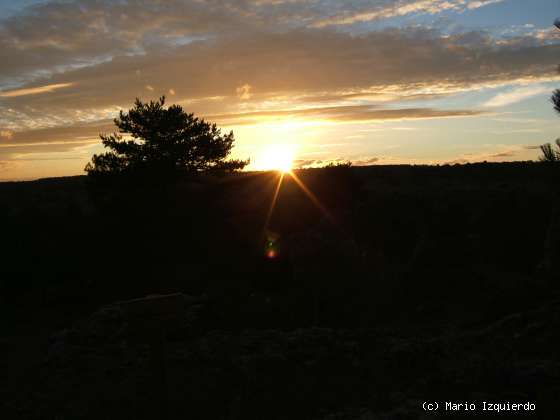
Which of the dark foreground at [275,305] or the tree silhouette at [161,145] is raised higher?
the tree silhouette at [161,145]

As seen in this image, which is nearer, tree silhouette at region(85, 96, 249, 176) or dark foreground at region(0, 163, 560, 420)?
dark foreground at region(0, 163, 560, 420)

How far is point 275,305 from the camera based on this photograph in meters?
13.6

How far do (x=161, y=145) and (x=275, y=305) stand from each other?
14686 mm

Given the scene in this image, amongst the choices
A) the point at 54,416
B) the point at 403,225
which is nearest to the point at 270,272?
the point at 403,225

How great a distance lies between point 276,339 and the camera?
34.6ft

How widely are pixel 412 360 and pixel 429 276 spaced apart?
7218mm

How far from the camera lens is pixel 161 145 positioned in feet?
85.3

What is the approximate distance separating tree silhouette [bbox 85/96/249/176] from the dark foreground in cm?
111

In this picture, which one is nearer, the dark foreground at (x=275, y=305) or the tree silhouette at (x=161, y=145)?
the dark foreground at (x=275, y=305)

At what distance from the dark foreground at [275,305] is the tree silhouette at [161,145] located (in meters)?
1.11

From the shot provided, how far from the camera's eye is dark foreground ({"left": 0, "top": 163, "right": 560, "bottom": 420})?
7617 millimetres

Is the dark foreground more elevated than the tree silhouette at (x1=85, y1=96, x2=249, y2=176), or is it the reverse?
the tree silhouette at (x1=85, y1=96, x2=249, y2=176)

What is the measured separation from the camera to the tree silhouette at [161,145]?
25.3 metres

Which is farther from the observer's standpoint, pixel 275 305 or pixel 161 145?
pixel 161 145
